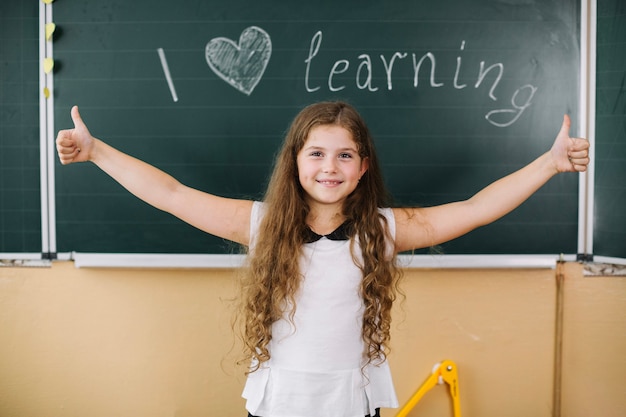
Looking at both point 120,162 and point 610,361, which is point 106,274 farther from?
point 610,361

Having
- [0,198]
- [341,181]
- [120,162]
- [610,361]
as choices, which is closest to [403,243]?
[341,181]

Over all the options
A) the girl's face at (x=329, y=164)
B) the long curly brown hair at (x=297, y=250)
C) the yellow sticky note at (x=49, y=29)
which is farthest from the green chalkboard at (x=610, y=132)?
the yellow sticky note at (x=49, y=29)

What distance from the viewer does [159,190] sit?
4.75ft

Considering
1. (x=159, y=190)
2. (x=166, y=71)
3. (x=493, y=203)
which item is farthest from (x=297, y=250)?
(x=166, y=71)

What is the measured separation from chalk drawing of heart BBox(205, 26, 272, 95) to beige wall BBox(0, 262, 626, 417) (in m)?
0.66

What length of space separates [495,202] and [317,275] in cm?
47

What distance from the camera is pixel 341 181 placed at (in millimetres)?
Answer: 1393

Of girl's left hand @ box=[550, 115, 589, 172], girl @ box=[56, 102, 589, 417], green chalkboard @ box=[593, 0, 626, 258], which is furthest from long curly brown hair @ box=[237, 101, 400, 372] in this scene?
green chalkboard @ box=[593, 0, 626, 258]

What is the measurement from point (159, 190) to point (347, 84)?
76 centimetres

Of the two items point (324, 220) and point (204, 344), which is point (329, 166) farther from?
point (204, 344)

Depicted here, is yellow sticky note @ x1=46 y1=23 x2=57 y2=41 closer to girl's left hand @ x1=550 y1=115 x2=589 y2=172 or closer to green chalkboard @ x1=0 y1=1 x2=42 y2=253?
green chalkboard @ x1=0 y1=1 x2=42 y2=253

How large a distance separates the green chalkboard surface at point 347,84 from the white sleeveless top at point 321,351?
0.62 meters

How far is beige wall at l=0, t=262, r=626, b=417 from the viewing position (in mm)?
2027

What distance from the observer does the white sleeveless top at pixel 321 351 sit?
53.5 inches
